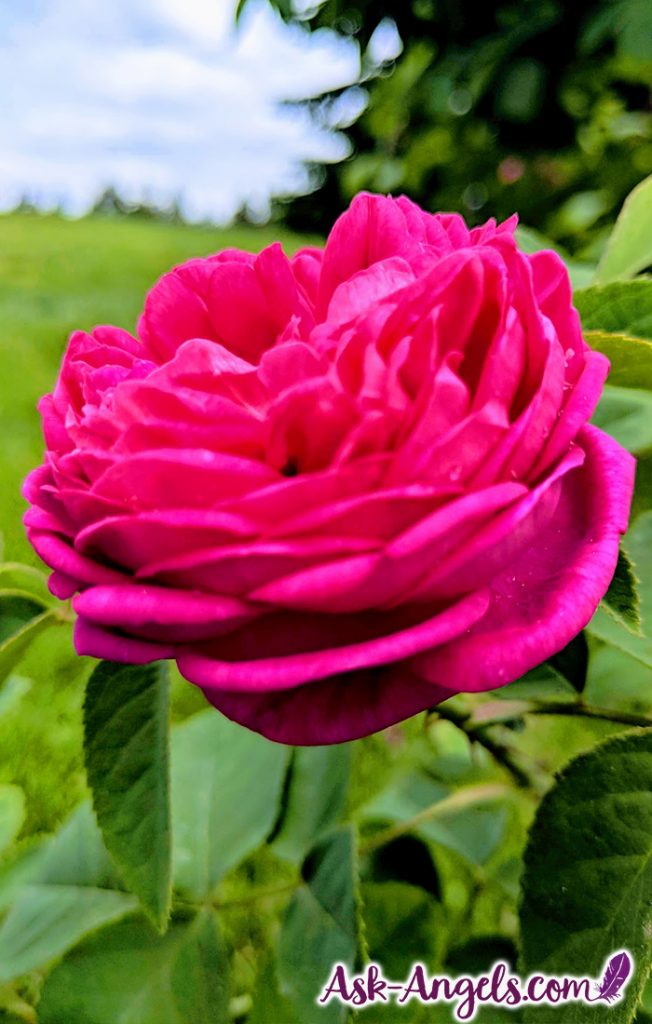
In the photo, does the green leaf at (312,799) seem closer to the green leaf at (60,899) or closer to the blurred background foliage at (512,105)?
the green leaf at (60,899)

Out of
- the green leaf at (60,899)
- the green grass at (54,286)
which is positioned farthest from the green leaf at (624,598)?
the green grass at (54,286)

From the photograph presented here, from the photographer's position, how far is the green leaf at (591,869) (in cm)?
39

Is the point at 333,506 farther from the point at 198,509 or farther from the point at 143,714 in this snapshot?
the point at 143,714

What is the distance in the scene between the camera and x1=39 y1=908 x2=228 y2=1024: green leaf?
512mm

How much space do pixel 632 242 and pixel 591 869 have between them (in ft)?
1.18

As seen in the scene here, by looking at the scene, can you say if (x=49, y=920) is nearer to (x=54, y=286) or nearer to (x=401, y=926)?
(x=401, y=926)

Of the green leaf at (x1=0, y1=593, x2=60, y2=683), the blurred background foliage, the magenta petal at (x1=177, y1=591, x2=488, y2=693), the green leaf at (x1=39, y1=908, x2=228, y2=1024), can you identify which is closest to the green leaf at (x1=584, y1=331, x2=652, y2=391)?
the magenta petal at (x1=177, y1=591, x2=488, y2=693)

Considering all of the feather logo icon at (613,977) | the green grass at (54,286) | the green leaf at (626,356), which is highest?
the green leaf at (626,356)

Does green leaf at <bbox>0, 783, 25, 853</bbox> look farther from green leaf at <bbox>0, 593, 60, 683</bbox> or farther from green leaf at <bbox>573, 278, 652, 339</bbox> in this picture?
green leaf at <bbox>573, 278, 652, 339</bbox>

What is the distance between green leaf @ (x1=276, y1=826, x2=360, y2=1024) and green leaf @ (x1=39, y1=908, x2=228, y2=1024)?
0.04m

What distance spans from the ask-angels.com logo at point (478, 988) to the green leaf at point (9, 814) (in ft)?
0.83

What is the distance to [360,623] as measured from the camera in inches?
12.1

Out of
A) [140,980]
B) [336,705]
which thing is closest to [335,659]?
[336,705]

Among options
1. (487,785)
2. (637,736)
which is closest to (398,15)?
(487,785)
